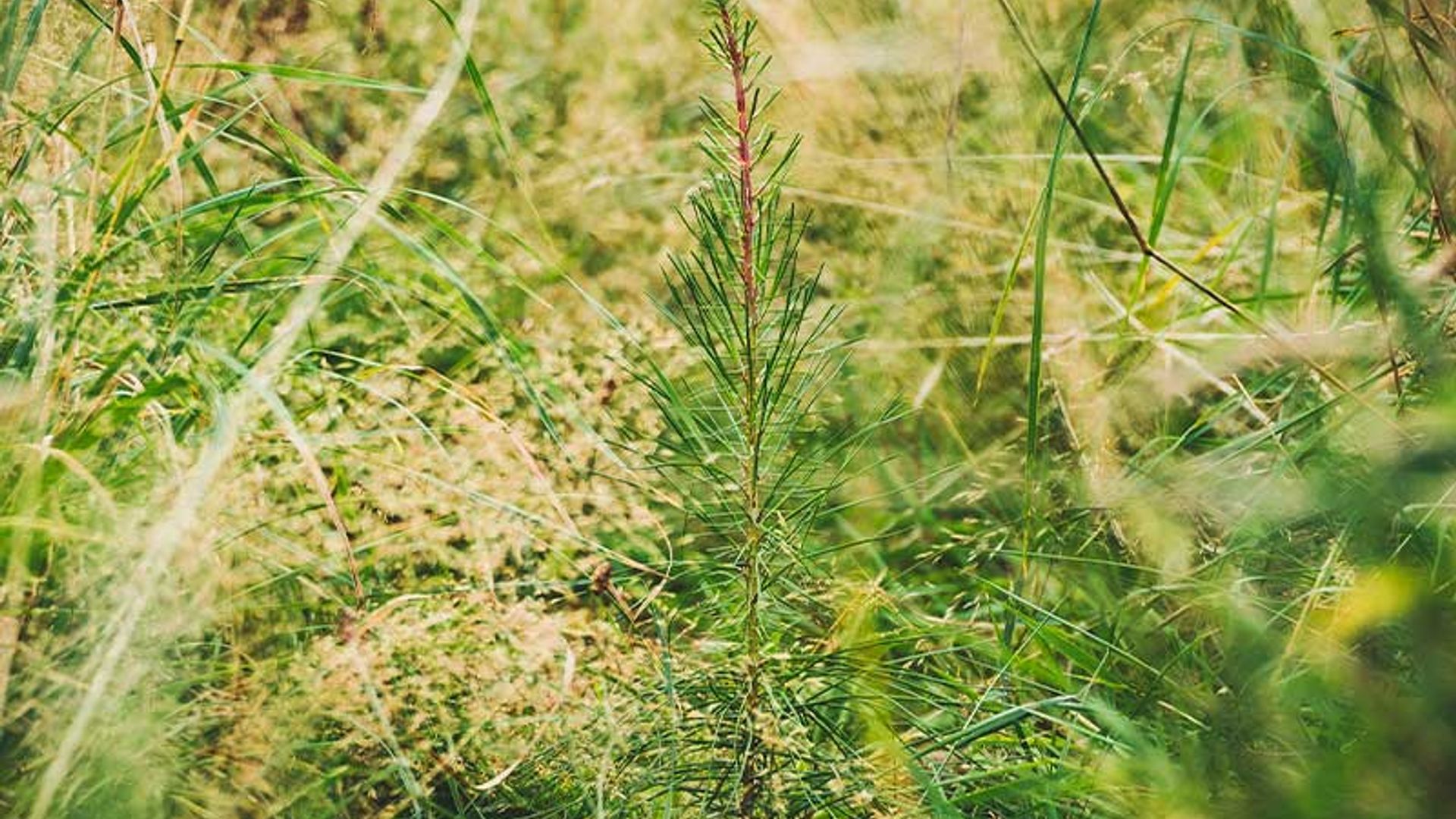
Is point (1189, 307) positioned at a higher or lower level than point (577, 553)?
higher

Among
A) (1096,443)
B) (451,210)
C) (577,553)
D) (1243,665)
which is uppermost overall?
(1243,665)

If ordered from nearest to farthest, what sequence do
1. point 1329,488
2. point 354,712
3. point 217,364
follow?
1. point 1329,488
2. point 354,712
3. point 217,364

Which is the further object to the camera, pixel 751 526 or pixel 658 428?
pixel 658 428

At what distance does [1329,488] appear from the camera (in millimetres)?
900

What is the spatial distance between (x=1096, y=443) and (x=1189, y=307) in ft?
1.25

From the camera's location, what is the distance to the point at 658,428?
5.39 ft

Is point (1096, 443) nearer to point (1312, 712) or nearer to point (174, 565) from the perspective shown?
point (1312, 712)

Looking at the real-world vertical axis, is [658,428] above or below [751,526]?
below

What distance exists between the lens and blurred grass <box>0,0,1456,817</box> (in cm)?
100

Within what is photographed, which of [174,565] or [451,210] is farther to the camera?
[451,210]

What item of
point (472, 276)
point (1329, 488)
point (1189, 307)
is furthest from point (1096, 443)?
point (472, 276)

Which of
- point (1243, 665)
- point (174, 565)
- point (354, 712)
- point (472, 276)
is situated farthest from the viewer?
point (472, 276)

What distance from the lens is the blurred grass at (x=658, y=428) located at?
3.27 feet

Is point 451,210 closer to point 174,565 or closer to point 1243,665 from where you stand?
point 174,565
